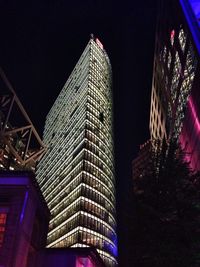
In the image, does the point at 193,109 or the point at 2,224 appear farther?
the point at 193,109

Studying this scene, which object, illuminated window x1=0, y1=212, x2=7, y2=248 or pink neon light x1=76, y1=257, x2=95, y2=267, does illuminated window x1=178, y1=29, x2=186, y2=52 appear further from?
illuminated window x1=0, y1=212, x2=7, y2=248

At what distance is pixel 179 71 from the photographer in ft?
158

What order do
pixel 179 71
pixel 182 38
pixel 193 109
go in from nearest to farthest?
1. pixel 193 109
2. pixel 182 38
3. pixel 179 71

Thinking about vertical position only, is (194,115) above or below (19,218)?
above

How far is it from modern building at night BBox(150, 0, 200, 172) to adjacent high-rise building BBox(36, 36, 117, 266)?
21.8 metres

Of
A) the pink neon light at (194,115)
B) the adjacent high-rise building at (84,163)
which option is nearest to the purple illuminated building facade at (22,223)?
the pink neon light at (194,115)

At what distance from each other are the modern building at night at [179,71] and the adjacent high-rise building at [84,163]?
21775 millimetres

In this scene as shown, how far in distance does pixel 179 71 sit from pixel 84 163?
40873 millimetres

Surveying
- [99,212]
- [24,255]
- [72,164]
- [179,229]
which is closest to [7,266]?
[24,255]

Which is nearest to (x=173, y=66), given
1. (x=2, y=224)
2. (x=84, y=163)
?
(x=84, y=163)

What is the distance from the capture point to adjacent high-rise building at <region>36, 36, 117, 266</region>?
235ft

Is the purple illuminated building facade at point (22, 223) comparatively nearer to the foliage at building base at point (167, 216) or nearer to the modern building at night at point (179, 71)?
the foliage at building base at point (167, 216)

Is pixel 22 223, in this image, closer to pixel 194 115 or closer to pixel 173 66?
pixel 194 115

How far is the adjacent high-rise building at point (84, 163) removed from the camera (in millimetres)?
71562
